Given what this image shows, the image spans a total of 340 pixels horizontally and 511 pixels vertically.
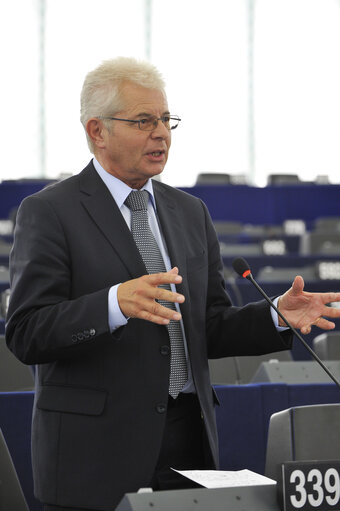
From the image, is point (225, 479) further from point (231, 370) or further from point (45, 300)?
point (231, 370)

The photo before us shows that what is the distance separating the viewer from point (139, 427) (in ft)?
7.03

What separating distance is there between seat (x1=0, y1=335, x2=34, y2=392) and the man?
1.53 metres

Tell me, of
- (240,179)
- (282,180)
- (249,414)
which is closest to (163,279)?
(249,414)

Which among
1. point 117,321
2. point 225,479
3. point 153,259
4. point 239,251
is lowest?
point 239,251

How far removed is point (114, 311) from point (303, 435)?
476mm

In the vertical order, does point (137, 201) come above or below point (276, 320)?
above

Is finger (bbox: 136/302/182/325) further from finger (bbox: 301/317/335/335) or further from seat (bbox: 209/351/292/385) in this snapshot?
seat (bbox: 209/351/292/385)

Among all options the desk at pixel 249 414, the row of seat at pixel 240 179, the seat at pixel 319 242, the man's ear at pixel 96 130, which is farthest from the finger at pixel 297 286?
the row of seat at pixel 240 179

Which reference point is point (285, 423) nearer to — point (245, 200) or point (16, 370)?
point (16, 370)

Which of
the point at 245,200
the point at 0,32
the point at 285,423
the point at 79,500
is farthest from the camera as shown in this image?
the point at 0,32

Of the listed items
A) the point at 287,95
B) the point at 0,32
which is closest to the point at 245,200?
the point at 287,95

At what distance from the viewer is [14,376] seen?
12.3 ft

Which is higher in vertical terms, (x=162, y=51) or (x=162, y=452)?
(x=162, y=51)

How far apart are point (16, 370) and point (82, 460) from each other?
1.68 m
